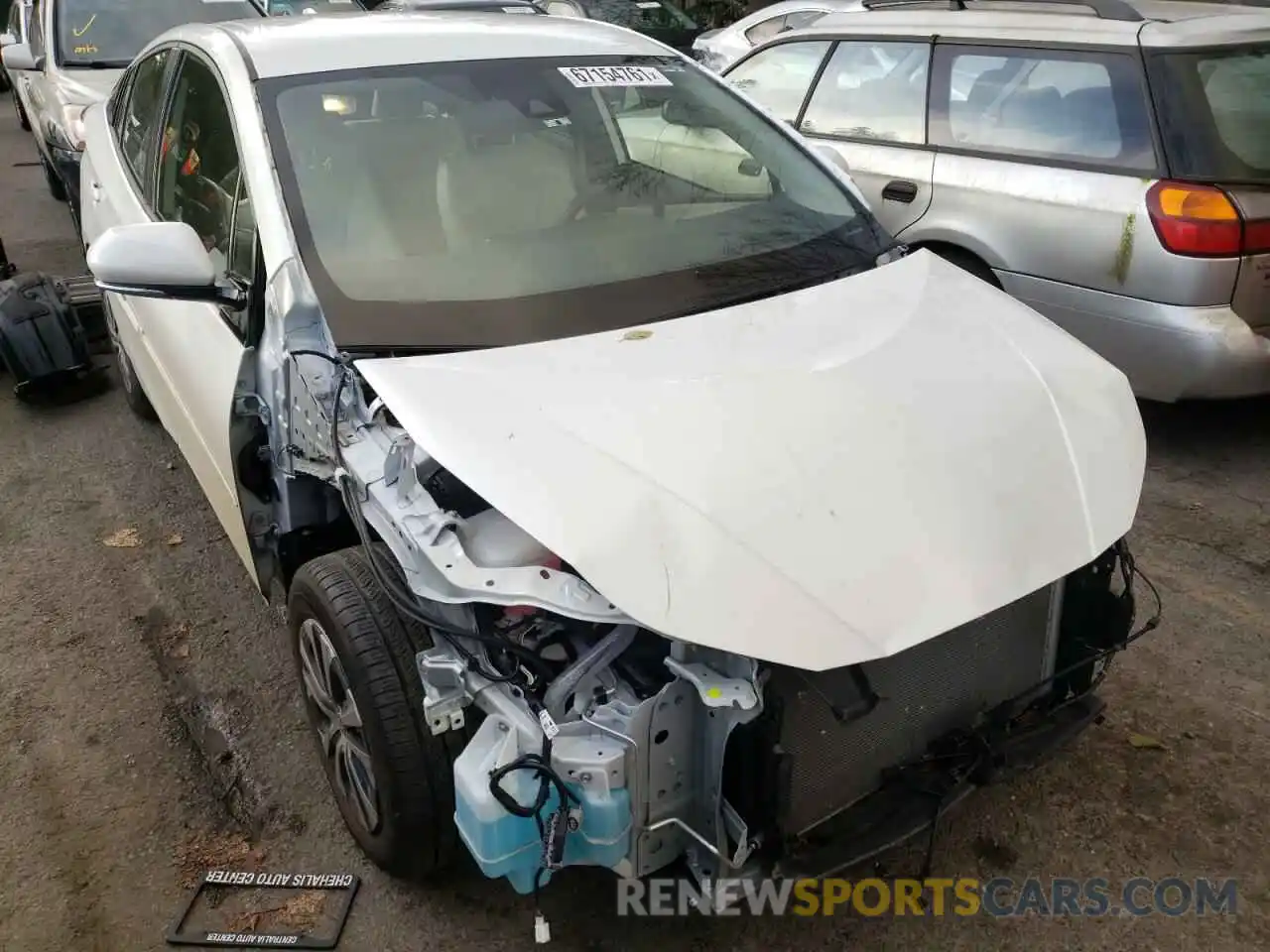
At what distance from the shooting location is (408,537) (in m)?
1.98

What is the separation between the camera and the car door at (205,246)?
9.04 ft

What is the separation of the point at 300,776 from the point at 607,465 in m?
1.48

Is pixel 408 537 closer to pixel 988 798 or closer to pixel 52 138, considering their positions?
pixel 988 798

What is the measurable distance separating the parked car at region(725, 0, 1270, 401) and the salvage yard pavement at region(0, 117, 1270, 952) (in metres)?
0.71

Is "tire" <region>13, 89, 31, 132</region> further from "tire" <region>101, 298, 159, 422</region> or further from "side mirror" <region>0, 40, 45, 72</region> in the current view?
"tire" <region>101, 298, 159, 422</region>

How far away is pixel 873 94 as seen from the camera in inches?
198

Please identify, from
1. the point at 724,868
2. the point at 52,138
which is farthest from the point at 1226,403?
the point at 52,138

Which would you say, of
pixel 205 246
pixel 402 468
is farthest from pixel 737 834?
pixel 205 246

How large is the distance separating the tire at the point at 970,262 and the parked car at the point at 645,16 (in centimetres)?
782

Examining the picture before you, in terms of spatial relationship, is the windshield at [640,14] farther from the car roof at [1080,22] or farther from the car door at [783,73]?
the car roof at [1080,22]

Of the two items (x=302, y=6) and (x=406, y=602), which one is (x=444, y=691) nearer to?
(x=406, y=602)

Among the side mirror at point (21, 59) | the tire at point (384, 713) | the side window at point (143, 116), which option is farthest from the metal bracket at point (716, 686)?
the side mirror at point (21, 59)

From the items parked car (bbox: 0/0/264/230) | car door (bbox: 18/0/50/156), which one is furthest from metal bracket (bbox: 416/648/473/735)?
car door (bbox: 18/0/50/156)

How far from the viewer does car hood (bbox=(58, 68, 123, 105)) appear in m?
6.39
